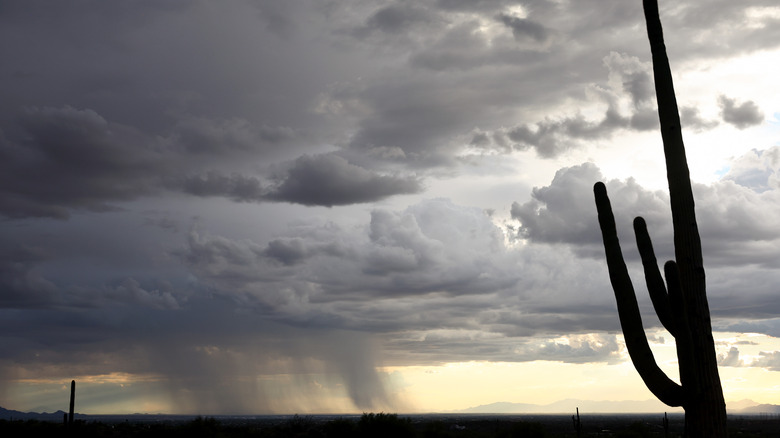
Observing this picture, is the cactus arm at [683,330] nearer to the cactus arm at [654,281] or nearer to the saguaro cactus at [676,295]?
the saguaro cactus at [676,295]

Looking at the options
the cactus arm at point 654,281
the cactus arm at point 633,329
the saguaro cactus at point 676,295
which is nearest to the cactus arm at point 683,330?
the saguaro cactus at point 676,295

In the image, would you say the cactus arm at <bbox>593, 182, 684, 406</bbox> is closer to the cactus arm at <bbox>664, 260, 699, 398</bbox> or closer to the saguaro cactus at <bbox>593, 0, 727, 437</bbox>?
the saguaro cactus at <bbox>593, 0, 727, 437</bbox>

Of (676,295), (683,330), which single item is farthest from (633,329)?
(676,295)

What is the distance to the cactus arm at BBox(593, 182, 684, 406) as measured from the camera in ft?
33.1

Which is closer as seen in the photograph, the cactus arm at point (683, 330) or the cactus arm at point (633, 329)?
the cactus arm at point (683, 330)

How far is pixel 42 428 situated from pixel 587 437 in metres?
52.5

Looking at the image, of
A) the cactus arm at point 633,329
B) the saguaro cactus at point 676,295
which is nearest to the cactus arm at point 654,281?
the saguaro cactus at point 676,295

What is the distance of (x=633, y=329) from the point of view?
10.5 meters

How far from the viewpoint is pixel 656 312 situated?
35.5 ft

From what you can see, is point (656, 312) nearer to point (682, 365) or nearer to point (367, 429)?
point (682, 365)

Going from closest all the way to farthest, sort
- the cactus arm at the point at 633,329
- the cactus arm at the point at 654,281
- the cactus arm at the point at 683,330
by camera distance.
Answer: the cactus arm at the point at 683,330, the cactus arm at the point at 633,329, the cactus arm at the point at 654,281

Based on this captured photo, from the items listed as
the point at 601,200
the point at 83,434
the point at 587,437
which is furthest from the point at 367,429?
the point at 601,200

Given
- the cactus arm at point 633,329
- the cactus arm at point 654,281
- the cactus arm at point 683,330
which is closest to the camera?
the cactus arm at point 683,330

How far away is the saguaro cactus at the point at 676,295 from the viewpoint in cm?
969
